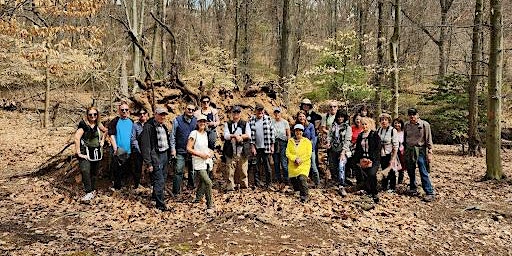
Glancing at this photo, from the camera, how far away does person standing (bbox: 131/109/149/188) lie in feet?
30.2

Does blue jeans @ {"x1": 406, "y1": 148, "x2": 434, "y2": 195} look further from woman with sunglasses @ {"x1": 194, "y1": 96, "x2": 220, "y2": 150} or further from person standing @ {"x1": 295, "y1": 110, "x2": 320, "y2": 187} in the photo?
woman with sunglasses @ {"x1": 194, "y1": 96, "x2": 220, "y2": 150}

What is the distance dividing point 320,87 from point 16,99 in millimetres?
20859

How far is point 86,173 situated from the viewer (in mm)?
9109

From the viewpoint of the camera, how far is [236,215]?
8102 mm

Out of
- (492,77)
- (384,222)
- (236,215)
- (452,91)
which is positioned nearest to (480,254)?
(384,222)

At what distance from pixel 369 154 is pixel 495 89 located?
467cm

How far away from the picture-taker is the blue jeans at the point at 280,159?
392 inches

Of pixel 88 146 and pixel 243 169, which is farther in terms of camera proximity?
pixel 243 169

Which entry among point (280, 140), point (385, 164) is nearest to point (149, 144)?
point (280, 140)

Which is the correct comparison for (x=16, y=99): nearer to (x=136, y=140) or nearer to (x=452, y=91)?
(x=136, y=140)

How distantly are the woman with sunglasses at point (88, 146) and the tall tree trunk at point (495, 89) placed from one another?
972 centimetres

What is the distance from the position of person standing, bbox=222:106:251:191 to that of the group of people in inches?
0.9

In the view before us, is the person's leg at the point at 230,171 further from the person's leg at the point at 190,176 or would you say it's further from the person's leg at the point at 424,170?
the person's leg at the point at 424,170

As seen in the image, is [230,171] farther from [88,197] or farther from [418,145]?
[418,145]
